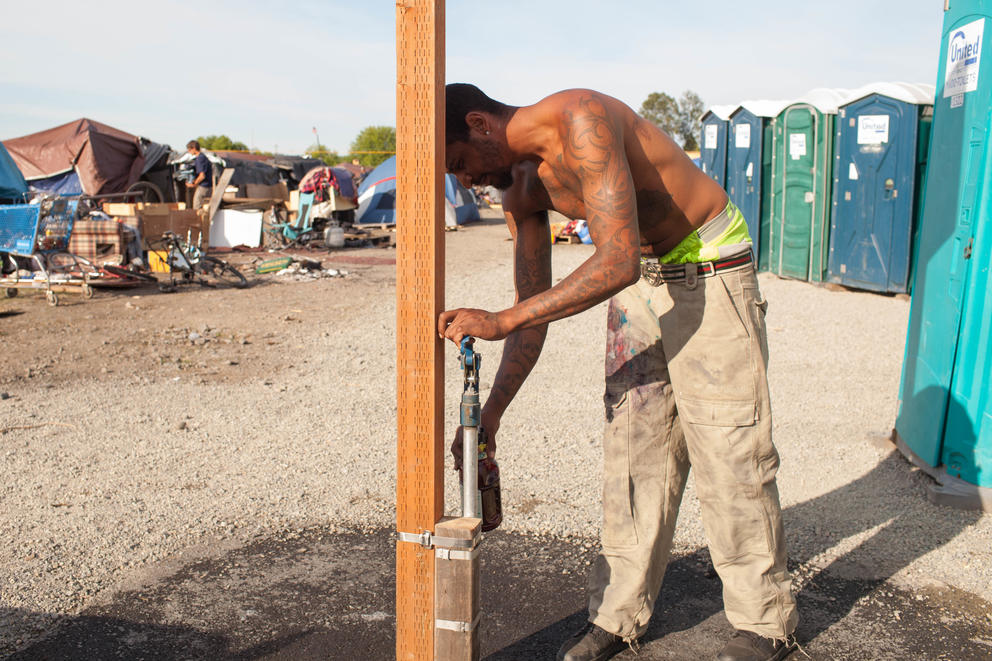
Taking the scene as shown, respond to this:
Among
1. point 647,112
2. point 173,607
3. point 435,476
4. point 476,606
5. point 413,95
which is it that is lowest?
point 173,607

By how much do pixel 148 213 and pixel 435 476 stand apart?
41.9ft

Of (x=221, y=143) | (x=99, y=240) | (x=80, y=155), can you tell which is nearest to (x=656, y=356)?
(x=99, y=240)

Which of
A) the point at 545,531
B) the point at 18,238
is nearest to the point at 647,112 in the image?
the point at 18,238

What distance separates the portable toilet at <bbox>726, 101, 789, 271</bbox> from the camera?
12203 millimetres

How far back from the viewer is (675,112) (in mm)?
74750

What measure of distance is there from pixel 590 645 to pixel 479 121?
5.70 feet

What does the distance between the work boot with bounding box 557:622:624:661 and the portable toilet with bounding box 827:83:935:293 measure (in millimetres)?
8601

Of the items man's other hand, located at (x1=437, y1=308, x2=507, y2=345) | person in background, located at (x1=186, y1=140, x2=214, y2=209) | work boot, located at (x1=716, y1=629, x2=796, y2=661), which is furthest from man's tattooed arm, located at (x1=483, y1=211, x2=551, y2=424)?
person in background, located at (x1=186, y1=140, x2=214, y2=209)

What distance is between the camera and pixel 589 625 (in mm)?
2867

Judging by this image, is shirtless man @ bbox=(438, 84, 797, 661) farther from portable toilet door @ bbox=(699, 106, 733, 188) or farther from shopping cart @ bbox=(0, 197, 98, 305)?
portable toilet door @ bbox=(699, 106, 733, 188)

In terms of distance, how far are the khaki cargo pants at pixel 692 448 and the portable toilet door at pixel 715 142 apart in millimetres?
11126

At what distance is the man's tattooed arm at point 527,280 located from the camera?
2.94 meters

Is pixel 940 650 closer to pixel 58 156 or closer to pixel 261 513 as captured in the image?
pixel 261 513

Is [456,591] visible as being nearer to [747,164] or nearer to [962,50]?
[962,50]
